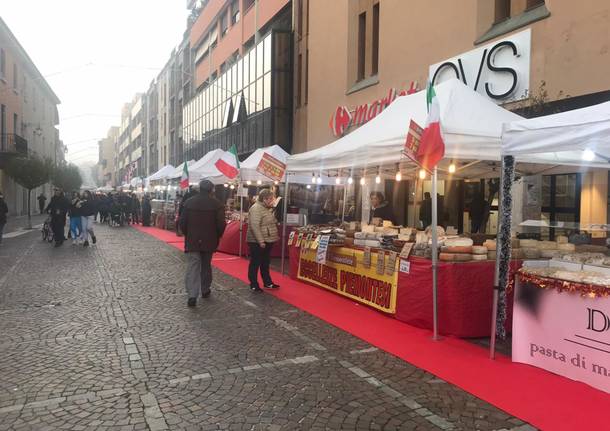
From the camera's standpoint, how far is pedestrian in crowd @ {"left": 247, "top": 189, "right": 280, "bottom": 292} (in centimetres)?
785

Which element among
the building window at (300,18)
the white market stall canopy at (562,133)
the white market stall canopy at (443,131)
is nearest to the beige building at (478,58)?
the white market stall canopy at (443,131)

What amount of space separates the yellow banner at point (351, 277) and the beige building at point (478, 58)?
3708 millimetres

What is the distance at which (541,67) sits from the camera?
8.77 meters

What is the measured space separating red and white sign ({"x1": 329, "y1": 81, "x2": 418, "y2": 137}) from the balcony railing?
72.8ft

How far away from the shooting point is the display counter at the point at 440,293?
18.2 ft

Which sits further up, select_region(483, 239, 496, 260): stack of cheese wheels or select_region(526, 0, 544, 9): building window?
select_region(526, 0, 544, 9): building window

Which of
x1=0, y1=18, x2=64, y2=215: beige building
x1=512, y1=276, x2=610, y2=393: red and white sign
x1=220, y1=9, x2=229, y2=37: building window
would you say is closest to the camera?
x1=512, y1=276, x2=610, y2=393: red and white sign

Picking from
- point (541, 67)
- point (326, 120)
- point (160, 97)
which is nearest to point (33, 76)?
point (160, 97)

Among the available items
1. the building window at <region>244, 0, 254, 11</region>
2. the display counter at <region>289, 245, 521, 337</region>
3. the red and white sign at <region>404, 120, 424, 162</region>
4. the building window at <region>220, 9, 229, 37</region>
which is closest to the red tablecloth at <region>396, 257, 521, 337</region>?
the display counter at <region>289, 245, 521, 337</region>

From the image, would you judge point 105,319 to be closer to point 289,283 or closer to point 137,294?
point 137,294

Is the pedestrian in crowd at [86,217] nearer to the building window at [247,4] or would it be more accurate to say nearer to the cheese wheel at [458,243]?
the cheese wheel at [458,243]

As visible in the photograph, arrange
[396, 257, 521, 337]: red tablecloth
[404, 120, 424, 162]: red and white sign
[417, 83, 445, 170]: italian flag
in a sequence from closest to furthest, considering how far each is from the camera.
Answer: [417, 83, 445, 170]: italian flag, [404, 120, 424, 162]: red and white sign, [396, 257, 521, 337]: red tablecloth

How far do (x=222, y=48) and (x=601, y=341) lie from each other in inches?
1205

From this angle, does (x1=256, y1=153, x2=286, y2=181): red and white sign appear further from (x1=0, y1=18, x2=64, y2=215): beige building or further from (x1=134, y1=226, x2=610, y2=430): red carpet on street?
(x1=0, y1=18, x2=64, y2=215): beige building
